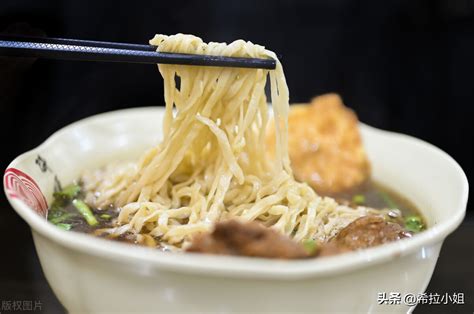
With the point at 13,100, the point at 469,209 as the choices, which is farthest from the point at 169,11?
the point at 469,209

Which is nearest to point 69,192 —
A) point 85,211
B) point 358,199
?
point 85,211

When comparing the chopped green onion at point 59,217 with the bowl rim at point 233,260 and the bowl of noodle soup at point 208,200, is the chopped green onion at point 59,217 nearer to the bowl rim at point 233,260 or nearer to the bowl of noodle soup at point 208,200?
the bowl of noodle soup at point 208,200

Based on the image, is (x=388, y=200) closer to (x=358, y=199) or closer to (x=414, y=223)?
(x=358, y=199)

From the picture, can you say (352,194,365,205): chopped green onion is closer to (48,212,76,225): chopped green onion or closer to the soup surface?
the soup surface

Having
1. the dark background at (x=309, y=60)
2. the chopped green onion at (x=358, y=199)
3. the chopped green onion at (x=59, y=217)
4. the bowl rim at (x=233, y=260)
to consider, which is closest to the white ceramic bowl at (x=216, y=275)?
the bowl rim at (x=233, y=260)

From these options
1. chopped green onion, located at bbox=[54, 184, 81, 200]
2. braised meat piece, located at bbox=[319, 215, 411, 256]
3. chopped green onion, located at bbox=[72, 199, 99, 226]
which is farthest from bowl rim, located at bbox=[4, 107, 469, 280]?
chopped green onion, located at bbox=[54, 184, 81, 200]
